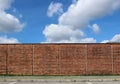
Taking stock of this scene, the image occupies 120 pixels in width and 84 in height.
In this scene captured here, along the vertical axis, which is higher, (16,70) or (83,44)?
(83,44)

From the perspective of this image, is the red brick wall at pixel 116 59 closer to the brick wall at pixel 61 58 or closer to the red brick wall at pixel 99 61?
the brick wall at pixel 61 58

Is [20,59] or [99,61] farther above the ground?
[20,59]

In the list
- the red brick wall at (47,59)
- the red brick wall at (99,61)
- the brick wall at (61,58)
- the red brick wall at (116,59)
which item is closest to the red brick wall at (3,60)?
the brick wall at (61,58)

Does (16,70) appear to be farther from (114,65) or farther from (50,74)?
(114,65)

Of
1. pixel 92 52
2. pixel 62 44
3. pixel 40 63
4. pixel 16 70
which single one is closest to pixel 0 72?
pixel 16 70

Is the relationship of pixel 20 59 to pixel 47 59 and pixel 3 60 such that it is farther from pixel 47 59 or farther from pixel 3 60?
pixel 47 59

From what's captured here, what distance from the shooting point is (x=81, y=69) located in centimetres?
3306

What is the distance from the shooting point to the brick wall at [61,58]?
32.9 metres

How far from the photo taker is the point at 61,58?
33.1 meters

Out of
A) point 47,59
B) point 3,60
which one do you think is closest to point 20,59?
point 3,60

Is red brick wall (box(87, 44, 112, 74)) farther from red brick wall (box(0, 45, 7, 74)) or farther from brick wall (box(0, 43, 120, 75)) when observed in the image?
red brick wall (box(0, 45, 7, 74))

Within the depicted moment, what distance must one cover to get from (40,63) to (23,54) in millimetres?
1911

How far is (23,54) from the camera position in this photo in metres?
33.2

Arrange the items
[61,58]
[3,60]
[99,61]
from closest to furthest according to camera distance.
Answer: [99,61] → [61,58] → [3,60]
